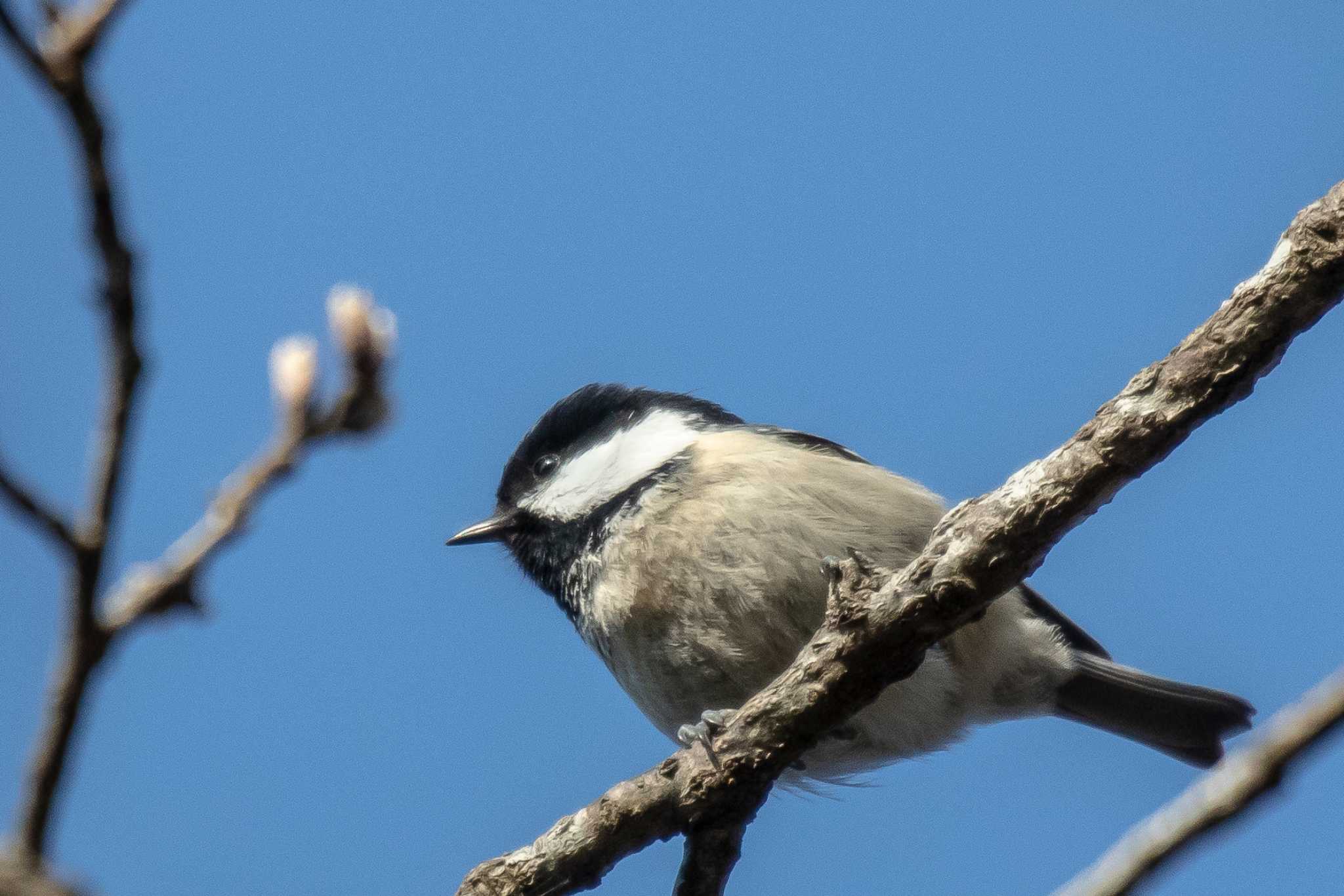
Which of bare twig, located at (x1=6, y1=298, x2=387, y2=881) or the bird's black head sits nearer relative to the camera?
bare twig, located at (x1=6, y1=298, x2=387, y2=881)

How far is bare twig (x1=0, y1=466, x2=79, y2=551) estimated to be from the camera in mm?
1028

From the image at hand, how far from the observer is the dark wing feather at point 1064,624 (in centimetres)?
418

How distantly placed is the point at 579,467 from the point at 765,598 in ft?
3.86

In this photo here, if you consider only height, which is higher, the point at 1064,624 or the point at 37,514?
the point at 1064,624

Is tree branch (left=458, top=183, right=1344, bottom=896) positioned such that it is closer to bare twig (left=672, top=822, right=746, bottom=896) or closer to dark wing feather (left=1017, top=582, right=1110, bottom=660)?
bare twig (left=672, top=822, right=746, bottom=896)

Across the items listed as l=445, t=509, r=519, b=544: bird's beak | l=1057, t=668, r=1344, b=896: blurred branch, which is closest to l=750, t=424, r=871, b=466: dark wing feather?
l=445, t=509, r=519, b=544: bird's beak

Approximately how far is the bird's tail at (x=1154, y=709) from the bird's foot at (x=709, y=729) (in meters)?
1.53

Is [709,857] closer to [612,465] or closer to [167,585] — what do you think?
[612,465]

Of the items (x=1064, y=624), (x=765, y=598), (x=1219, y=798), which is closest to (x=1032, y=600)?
(x=1064, y=624)

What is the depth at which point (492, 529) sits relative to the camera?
4.74 metres

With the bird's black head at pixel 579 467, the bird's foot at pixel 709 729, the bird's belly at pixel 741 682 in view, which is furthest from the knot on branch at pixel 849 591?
the bird's black head at pixel 579 467

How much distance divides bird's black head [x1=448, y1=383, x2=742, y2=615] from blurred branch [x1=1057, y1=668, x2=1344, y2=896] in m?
2.86

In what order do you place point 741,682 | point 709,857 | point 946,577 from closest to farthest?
point 946,577 → point 709,857 → point 741,682

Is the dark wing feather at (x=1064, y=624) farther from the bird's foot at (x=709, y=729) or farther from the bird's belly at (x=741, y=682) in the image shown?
the bird's foot at (x=709, y=729)
